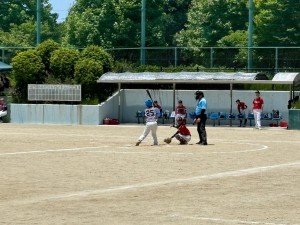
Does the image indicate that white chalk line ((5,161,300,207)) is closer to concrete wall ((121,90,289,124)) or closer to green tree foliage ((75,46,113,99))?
concrete wall ((121,90,289,124))

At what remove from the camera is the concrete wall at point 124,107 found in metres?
52.1

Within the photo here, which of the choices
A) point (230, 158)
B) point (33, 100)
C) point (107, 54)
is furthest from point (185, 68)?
point (230, 158)

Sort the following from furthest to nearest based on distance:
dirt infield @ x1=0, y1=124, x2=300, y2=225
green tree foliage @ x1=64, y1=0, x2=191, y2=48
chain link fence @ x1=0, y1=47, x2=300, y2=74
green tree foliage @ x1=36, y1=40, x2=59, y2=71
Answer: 1. green tree foliage @ x1=64, y1=0, x2=191, y2=48
2. green tree foliage @ x1=36, y1=40, x2=59, y2=71
3. chain link fence @ x1=0, y1=47, x2=300, y2=74
4. dirt infield @ x1=0, y1=124, x2=300, y2=225

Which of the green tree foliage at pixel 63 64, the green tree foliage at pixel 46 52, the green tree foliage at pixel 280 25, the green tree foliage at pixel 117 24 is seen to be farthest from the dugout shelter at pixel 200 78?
the green tree foliage at pixel 280 25

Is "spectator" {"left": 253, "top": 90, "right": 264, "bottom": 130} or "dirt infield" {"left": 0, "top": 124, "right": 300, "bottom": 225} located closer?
"dirt infield" {"left": 0, "top": 124, "right": 300, "bottom": 225}

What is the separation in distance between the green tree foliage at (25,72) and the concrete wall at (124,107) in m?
2.41

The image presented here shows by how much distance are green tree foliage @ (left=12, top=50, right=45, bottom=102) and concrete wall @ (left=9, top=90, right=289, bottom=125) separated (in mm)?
2414

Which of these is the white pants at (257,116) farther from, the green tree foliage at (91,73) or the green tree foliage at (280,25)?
the green tree foliage at (280,25)

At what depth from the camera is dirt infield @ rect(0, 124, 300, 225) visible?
55.3 feet

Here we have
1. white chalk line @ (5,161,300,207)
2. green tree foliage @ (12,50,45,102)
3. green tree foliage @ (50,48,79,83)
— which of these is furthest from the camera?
green tree foliage @ (12,50,45,102)

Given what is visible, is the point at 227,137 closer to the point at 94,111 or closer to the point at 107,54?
the point at 94,111

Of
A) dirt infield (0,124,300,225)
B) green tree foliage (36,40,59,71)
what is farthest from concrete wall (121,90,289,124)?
dirt infield (0,124,300,225)

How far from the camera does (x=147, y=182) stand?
73.0ft

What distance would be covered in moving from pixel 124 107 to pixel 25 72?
6.21 m
